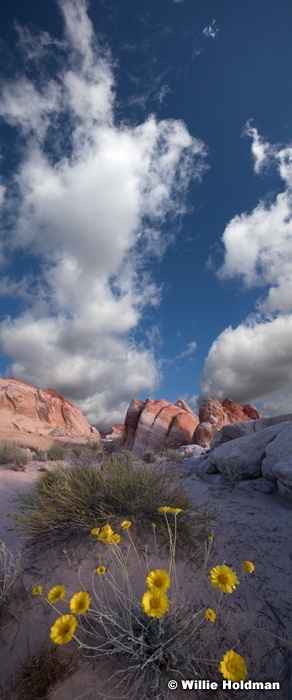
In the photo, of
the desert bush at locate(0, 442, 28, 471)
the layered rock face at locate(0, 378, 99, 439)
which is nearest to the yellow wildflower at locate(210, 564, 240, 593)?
the desert bush at locate(0, 442, 28, 471)

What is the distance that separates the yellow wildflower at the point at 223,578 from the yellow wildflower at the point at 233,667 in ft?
0.87

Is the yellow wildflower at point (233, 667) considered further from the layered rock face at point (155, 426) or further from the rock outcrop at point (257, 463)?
the layered rock face at point (155, 426)

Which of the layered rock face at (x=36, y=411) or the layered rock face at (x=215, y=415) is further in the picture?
the layered rock face at (x=36, y=411)

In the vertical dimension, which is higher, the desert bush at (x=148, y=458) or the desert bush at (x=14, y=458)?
the desert bush at (x=14, y=458)

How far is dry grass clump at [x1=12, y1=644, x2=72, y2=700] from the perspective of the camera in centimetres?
205

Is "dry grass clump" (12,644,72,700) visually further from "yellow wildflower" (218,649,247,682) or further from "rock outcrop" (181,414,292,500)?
"rock outcrop" (181,414,292,500)

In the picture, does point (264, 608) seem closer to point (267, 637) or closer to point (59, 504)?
point (267, 637)

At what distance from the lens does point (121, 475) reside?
4340 mm

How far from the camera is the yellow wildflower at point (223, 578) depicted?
5.81 ft

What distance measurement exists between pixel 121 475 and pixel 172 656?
2.37 meters

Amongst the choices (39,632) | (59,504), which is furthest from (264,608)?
(59,504)

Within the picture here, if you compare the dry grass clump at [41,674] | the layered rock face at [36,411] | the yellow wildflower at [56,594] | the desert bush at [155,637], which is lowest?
the dry grass clump at [41,674]

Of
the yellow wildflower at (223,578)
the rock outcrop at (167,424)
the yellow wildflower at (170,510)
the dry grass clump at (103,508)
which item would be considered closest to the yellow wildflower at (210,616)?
the yellow wildflower at (223,578)

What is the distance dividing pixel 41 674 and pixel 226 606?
1.58m
